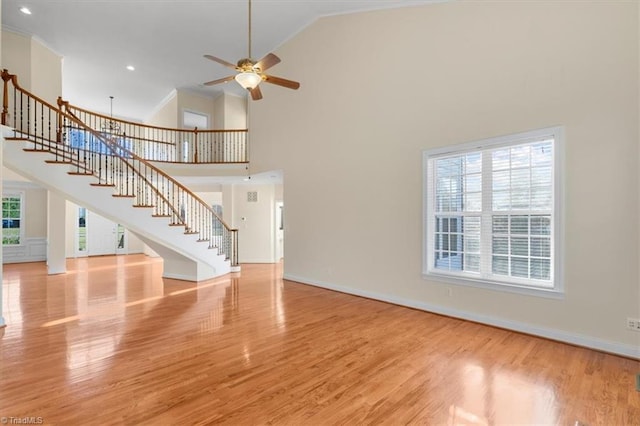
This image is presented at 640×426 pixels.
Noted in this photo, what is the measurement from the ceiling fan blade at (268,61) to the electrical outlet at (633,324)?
174 inches

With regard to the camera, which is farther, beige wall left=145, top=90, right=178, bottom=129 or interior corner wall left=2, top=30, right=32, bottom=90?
beige wall left=145, top=90, right=178, bottom=129

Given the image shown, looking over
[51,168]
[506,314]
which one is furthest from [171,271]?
[506,314]

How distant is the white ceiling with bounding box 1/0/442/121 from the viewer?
5730mm

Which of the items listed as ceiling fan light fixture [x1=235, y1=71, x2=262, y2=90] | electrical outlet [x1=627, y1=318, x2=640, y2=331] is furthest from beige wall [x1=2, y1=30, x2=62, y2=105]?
electrical outlet [x1=627, y1=318, x2=640, y2=331]

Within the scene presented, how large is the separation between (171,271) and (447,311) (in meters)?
5.90

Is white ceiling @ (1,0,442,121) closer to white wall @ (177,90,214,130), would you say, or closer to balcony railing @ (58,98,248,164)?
white wall @ (177,90,214,130)

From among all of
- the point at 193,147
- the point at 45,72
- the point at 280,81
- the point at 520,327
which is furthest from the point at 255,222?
the point at 520,327

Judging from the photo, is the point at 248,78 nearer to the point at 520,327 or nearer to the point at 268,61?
the point at 268,61

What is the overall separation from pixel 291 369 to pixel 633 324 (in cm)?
337

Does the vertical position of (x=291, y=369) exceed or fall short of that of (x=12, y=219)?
it falls short

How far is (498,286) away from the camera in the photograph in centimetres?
387

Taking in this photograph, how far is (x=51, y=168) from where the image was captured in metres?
5.08

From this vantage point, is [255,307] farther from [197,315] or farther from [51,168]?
[51,168]

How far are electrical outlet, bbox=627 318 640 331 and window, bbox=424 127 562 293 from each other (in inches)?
24.3
